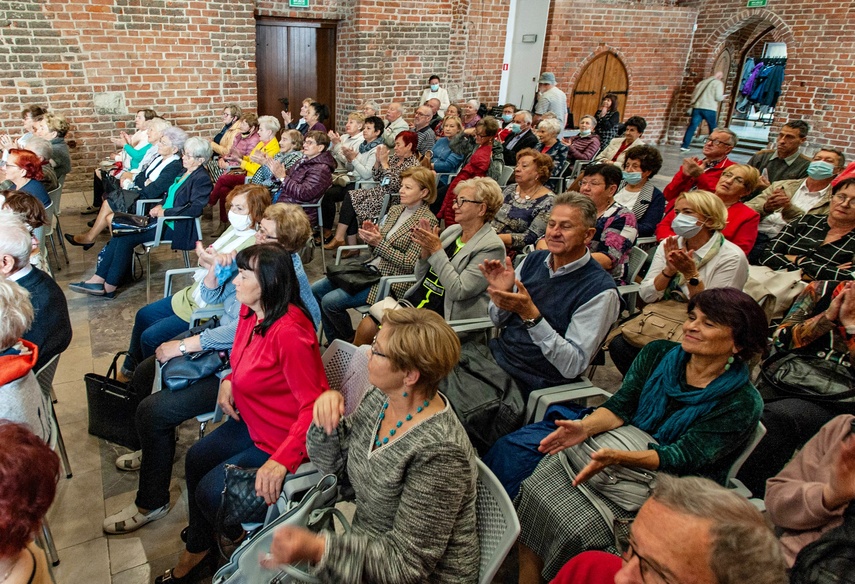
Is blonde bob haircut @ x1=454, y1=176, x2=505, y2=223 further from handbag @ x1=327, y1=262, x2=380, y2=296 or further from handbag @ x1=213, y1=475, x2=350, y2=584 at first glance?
handbag @ x1=213, y1=475, x2=350, y2=584

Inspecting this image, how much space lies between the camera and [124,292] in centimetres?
455

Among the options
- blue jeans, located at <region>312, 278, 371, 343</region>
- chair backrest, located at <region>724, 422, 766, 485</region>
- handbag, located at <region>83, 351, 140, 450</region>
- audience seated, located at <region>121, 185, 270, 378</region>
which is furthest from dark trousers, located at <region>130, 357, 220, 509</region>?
chair backrest, located at <region>724, 422, 766, 485</region>

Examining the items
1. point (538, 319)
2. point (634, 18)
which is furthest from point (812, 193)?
point (634, 18)

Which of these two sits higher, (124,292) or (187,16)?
(187,16)

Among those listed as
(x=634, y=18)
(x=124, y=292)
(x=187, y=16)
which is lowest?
(x=124, y=292)

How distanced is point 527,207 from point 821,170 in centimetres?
211

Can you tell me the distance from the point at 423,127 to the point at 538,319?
506cm

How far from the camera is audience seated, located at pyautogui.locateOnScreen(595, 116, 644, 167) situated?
6.12 m

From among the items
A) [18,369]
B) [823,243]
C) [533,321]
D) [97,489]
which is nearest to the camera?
[18,369]

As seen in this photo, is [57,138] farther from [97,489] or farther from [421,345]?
[421,345]

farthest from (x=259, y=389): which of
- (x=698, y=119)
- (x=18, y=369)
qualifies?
(x=698, y=119)

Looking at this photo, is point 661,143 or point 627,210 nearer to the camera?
point 627,210

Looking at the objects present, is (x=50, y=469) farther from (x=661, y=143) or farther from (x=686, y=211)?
(x=661, y=143)

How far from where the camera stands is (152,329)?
9.67ft
